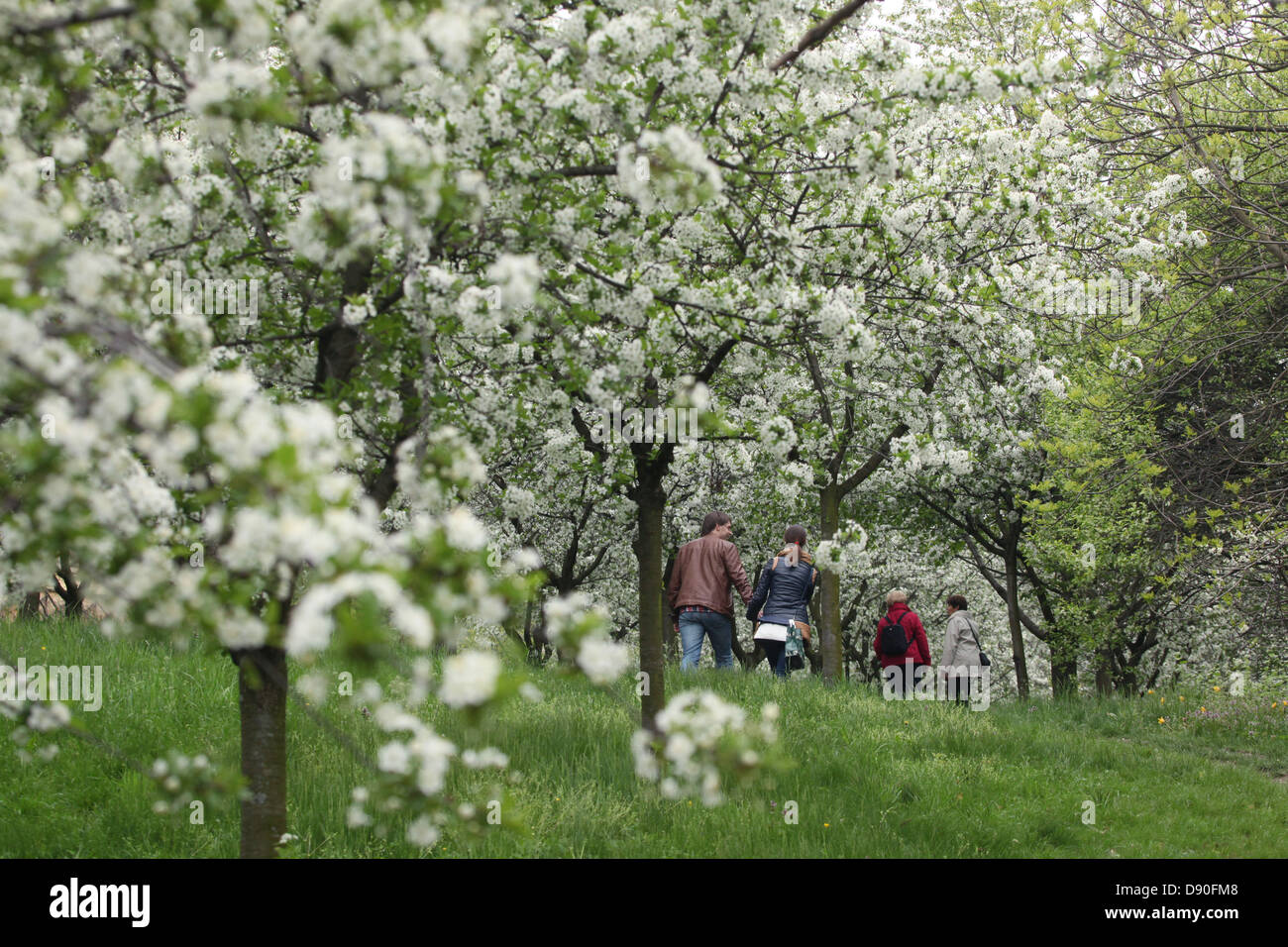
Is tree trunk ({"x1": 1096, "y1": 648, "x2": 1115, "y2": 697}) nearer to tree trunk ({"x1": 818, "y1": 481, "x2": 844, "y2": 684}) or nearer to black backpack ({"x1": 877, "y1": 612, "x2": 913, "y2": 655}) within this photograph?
black backpack ({"x1": 877, "y1": 612, "x2": 913, "y2": 655})

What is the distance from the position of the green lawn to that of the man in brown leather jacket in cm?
114

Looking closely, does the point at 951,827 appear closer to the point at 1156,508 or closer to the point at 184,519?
the point at 184,519

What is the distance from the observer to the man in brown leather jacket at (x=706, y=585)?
10695 millimetres

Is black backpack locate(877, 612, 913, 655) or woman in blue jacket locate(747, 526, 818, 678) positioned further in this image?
black backpack locate(877, 612, 913, 655)

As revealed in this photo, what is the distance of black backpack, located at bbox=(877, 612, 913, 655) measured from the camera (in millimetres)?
11852

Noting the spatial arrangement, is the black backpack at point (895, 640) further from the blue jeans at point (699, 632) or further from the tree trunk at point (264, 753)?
the tree trunk at point (264, 753)

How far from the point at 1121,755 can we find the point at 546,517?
38.5 feet

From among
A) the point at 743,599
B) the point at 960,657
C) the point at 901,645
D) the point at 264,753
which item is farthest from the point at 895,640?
the point at 264,753

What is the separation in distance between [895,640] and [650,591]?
5.95 meters

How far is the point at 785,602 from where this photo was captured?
1096 centimetres

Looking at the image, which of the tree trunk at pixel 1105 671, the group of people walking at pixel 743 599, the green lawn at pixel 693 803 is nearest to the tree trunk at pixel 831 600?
the group of people walking at pixel 743 599

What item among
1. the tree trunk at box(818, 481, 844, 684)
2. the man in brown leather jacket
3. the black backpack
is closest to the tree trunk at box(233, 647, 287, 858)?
the man in brown leather jacket

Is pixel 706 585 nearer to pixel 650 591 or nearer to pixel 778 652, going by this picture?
pixel 778 652

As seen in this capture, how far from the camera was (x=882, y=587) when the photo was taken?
25.1 m
